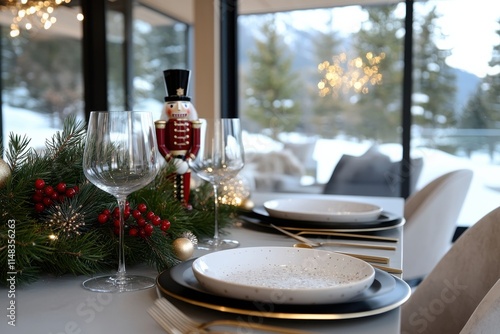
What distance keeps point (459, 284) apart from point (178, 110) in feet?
2.30

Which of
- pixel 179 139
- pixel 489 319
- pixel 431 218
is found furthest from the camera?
pixel 431 218

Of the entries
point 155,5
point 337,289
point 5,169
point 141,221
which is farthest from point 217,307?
point 155,5

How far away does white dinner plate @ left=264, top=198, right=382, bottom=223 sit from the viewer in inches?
45.5

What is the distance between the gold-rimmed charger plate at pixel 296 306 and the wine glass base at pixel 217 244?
311mm

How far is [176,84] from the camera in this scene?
3.83 feet

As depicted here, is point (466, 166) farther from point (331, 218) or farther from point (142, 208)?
point (142, 208)

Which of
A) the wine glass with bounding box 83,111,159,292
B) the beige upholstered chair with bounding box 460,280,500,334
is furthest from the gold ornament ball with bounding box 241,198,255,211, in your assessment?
the beige upholstered chair with bounding box 460,280,500,334

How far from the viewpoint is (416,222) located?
1851 millimetres

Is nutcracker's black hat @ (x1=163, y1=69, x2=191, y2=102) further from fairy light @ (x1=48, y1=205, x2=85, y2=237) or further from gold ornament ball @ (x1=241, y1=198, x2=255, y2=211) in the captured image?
fairy light @ (x1=48, y1=205, x2=85, y2=237)

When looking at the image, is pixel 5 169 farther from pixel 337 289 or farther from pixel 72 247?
pixel 337 289

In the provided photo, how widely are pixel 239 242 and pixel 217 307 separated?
459 millimetres

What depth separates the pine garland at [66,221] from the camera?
74 cm

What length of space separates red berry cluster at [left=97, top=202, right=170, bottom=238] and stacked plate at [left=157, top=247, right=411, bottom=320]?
0.32ft

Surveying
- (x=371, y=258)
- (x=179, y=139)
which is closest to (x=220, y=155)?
(x=179, y=139)
